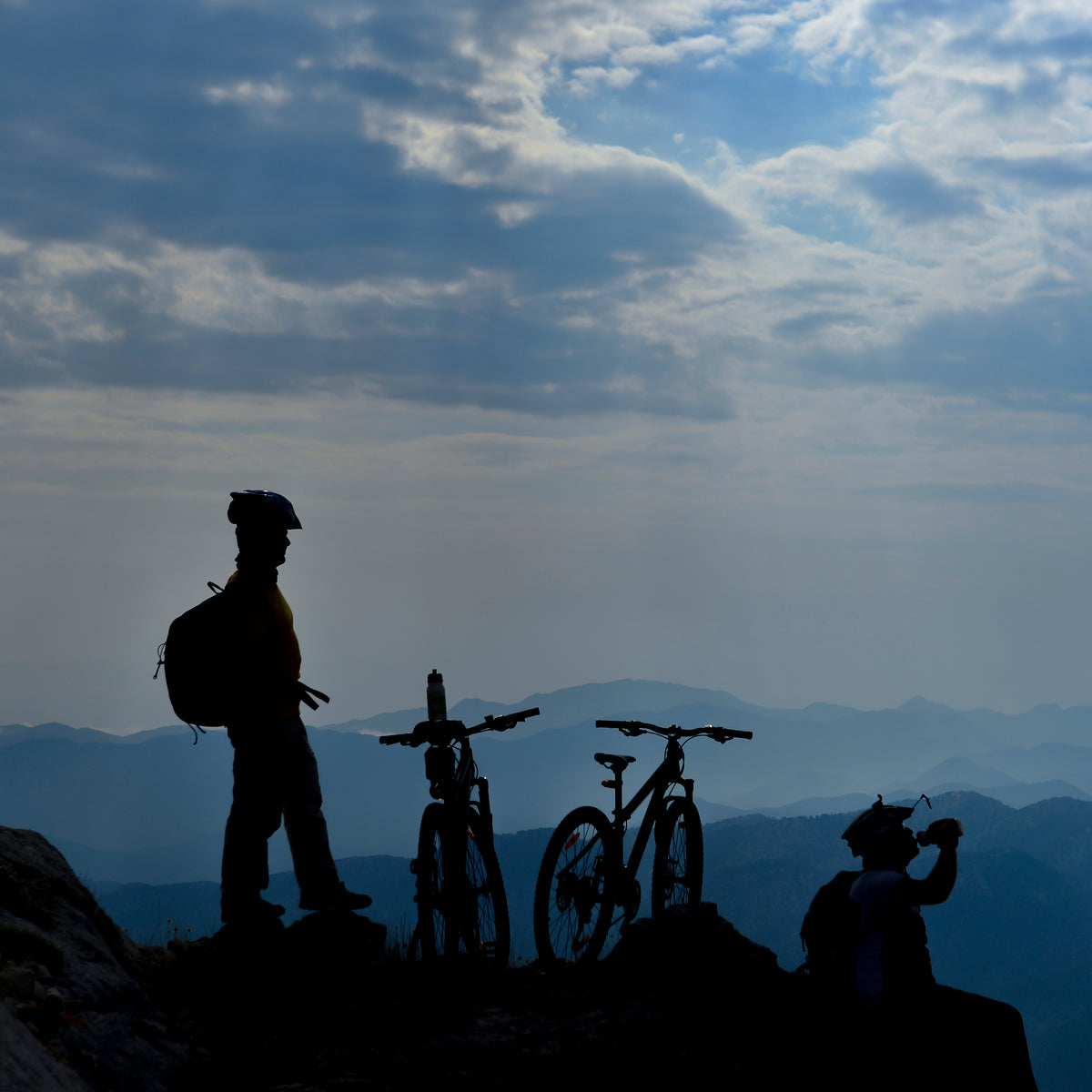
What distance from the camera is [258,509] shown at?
7.34 m

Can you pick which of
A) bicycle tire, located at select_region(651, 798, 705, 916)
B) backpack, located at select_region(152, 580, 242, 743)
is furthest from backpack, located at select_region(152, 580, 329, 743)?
bicycle tire, located at select_region(651, 798, 705, 916)

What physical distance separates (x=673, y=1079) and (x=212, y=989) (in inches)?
120

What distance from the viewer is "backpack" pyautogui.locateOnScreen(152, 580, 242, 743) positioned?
720 centimetres

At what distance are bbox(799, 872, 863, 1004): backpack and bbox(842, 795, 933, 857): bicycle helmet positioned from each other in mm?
165

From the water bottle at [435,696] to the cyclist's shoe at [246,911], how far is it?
167 centimetres

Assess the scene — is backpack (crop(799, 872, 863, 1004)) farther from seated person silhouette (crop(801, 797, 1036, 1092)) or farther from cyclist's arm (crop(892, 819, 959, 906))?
cyclist's arm (crop(892, 819, 959, 906))

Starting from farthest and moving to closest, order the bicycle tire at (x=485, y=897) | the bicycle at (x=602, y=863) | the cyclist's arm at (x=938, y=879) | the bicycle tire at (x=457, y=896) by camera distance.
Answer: the bicycle at (x=602, y=863), the bicycle tire at (x=485, y=897), the bicycle tire at (x=457, y=896), the cyclist's arm at (x=938, y=879)

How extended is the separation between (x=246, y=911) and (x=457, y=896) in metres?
1.45

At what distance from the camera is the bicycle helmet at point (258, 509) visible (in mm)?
7336

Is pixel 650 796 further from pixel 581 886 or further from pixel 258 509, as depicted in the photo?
pixel 258 509

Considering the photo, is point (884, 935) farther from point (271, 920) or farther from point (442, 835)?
point (271, 920)

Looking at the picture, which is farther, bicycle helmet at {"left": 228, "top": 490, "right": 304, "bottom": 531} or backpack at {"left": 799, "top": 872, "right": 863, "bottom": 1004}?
bicycle helmet at {"left": 228, "top": 490, "right": 304, "bottom": 531}

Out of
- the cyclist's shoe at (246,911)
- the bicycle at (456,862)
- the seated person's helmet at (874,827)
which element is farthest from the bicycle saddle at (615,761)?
the cyclist's shoe at (246,911)

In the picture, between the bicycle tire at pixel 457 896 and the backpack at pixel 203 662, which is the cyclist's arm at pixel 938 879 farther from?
the backpack at pixel 203 662
